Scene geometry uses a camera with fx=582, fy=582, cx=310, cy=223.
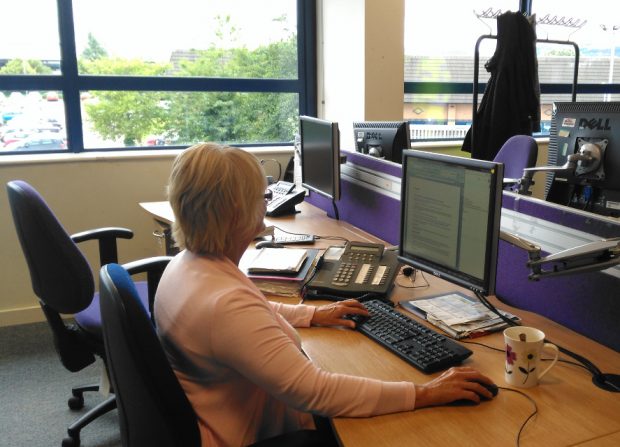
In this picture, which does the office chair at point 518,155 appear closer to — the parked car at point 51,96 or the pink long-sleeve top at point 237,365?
the pink long-sleeve top at point 237,365

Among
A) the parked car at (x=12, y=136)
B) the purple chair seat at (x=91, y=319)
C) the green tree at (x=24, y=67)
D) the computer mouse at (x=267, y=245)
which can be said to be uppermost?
the green tree at (x=24, y=67)

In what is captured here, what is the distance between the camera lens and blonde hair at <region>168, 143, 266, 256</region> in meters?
1.16

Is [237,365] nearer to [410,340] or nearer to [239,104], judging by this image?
[410,340]

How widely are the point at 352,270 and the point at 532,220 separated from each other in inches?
22.7

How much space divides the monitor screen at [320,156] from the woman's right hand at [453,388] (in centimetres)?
142

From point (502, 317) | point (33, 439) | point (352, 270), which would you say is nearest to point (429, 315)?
point (502, 317)

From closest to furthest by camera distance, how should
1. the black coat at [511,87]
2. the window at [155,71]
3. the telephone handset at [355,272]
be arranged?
the telephone handset at [355,272] → the window at [155,71] → the black coat at [511,87]

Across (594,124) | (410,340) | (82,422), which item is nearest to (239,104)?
(82,422)

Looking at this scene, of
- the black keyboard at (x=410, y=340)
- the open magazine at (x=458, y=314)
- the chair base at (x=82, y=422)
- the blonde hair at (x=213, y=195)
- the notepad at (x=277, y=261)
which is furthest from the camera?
the chair base at (x=82, y=422)

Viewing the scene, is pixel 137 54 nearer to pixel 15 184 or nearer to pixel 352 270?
pixel 15 184

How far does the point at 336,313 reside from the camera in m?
1.57

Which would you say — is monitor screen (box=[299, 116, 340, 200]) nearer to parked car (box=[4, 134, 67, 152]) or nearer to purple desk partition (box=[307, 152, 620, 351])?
purple desk partition (box=[307, 152, 620, 351])

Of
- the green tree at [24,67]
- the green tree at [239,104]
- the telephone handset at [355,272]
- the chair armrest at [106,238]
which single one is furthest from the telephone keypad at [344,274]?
the green tree at [24,67]

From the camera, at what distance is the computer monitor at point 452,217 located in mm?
1382
